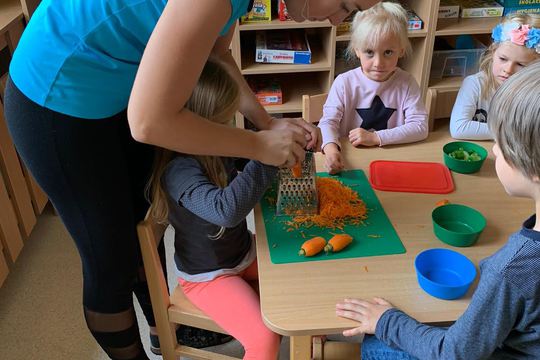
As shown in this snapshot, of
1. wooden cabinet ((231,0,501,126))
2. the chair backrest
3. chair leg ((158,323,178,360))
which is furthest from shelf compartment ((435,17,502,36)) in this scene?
chair leg ((158,323,178,360))

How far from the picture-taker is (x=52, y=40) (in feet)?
3.13

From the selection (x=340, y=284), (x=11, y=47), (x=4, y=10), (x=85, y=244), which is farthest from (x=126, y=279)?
(x=4, y=10)

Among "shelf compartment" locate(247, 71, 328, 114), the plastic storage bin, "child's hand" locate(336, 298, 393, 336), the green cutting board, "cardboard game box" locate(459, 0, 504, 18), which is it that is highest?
"child's hand" locate(336, 298, 393, 336)

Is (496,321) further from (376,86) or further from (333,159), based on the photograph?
(376,86)

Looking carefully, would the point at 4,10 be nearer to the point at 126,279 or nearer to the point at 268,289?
the point at 126,279

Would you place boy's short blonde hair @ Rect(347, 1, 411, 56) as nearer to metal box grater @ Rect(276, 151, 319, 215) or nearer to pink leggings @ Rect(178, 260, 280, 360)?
metal box grater @ Rect(276, 151, 319, 215)

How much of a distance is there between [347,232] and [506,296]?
38 centimetres

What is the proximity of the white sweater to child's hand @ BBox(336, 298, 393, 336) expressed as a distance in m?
0.72

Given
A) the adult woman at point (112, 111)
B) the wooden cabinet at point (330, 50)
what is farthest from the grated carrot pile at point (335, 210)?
the wooden cabinet at point (330, 50)

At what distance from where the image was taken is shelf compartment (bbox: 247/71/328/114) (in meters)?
2.57

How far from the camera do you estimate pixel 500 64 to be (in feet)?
5.36

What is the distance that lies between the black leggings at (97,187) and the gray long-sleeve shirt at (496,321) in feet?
1.91

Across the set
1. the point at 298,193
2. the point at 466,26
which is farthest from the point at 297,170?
the point at 466,26

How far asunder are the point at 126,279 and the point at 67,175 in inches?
11.4
